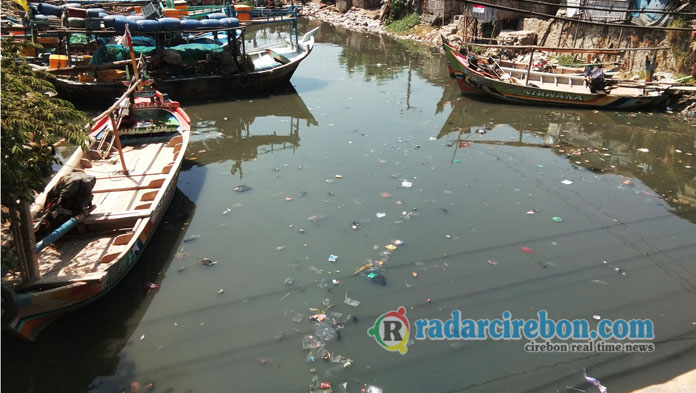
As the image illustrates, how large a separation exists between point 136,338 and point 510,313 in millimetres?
3751

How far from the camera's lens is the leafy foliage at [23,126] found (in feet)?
10.7

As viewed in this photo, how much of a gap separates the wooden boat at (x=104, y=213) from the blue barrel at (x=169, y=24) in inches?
144

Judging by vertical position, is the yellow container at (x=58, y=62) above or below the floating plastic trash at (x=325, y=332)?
above

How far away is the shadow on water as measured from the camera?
4090mm

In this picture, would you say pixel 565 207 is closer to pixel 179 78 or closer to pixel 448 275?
pixel 448 275

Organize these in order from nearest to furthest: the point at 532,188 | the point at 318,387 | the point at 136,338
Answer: the point at 318,387
the point at 136,338
the point at 532,188

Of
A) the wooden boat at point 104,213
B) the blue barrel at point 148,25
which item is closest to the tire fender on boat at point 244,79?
the blue barrel at point 148,25

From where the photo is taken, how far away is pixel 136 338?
4.56 metres

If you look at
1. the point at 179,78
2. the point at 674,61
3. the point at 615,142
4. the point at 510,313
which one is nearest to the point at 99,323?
the point at 510,313

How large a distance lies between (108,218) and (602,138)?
9.57 metres

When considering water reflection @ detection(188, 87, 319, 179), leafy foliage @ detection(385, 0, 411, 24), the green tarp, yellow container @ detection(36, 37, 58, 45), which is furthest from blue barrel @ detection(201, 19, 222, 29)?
leafy foliage @ detection(385, 0, 411, 24)

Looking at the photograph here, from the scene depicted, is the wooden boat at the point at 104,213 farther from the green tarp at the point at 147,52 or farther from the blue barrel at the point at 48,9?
the blue barrel at the point at 48,9

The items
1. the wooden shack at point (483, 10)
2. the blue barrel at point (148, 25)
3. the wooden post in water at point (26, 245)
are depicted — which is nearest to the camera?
the wooden post in water at point (26, 245)
